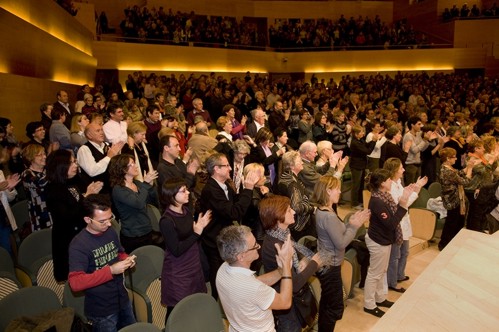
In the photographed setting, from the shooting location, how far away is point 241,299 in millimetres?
2416

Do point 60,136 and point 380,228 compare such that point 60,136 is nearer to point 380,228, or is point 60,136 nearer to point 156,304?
point 156,304

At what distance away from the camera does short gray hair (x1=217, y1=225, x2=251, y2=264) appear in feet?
8.13

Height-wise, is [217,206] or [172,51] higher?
[172,51]

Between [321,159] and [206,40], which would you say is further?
[206,40]

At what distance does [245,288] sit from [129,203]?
157 centimetres

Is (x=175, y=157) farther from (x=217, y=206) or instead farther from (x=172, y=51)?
(x=172, y=51)

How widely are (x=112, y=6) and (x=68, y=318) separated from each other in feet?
54.2

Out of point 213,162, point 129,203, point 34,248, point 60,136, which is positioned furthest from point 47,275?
point 60,136

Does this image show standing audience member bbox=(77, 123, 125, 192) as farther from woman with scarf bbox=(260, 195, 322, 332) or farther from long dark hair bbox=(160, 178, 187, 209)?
woman with scarf bbox=(260, 195, 322, 332)

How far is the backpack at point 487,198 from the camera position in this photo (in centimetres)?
540

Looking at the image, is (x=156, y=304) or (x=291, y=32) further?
(x=291, y=32)

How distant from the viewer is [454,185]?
5438 mm

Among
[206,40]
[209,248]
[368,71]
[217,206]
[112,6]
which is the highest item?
[112,6]

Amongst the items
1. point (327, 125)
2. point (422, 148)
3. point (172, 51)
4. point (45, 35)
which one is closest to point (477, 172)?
point (422, 148)
